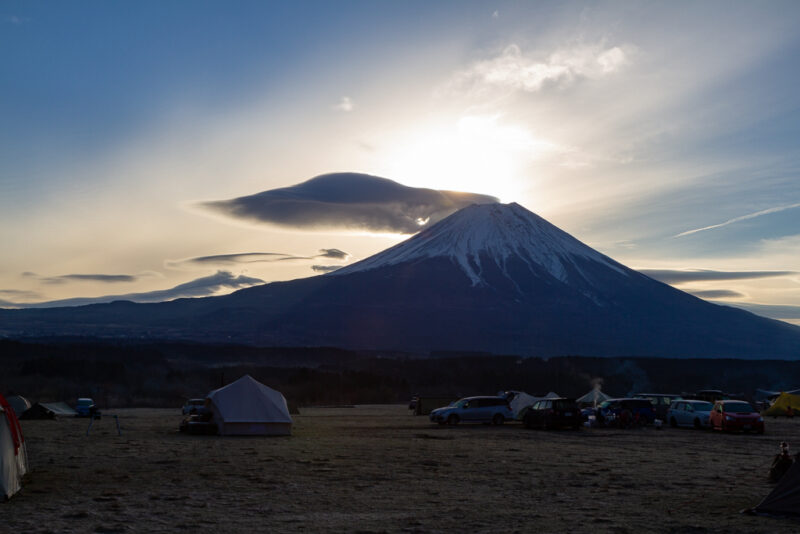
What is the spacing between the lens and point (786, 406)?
4559 centimetres

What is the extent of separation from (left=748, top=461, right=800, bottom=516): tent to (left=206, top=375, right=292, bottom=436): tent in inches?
763

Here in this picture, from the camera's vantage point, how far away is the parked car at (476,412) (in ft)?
117

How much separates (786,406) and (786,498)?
123 feet

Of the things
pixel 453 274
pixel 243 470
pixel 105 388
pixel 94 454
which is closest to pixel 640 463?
pixel 243 470

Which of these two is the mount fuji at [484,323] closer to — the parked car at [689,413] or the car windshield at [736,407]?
the parked car at [689,413]

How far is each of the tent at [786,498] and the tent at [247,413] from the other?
19387 mm

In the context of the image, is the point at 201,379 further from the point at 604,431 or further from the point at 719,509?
the point at 719,509

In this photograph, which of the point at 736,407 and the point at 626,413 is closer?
the point at 736,407

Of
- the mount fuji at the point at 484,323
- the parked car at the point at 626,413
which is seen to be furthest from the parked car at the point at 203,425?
the mount fuji at the point at 484,323

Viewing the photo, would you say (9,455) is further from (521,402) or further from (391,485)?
(521,402)

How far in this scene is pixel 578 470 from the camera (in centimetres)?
1797

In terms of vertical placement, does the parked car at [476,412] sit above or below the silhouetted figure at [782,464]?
below

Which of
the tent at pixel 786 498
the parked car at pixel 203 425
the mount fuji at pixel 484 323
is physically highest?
the mount fuji at pixel 484 323

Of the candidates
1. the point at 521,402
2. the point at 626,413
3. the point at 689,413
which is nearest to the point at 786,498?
the point at 689,413
